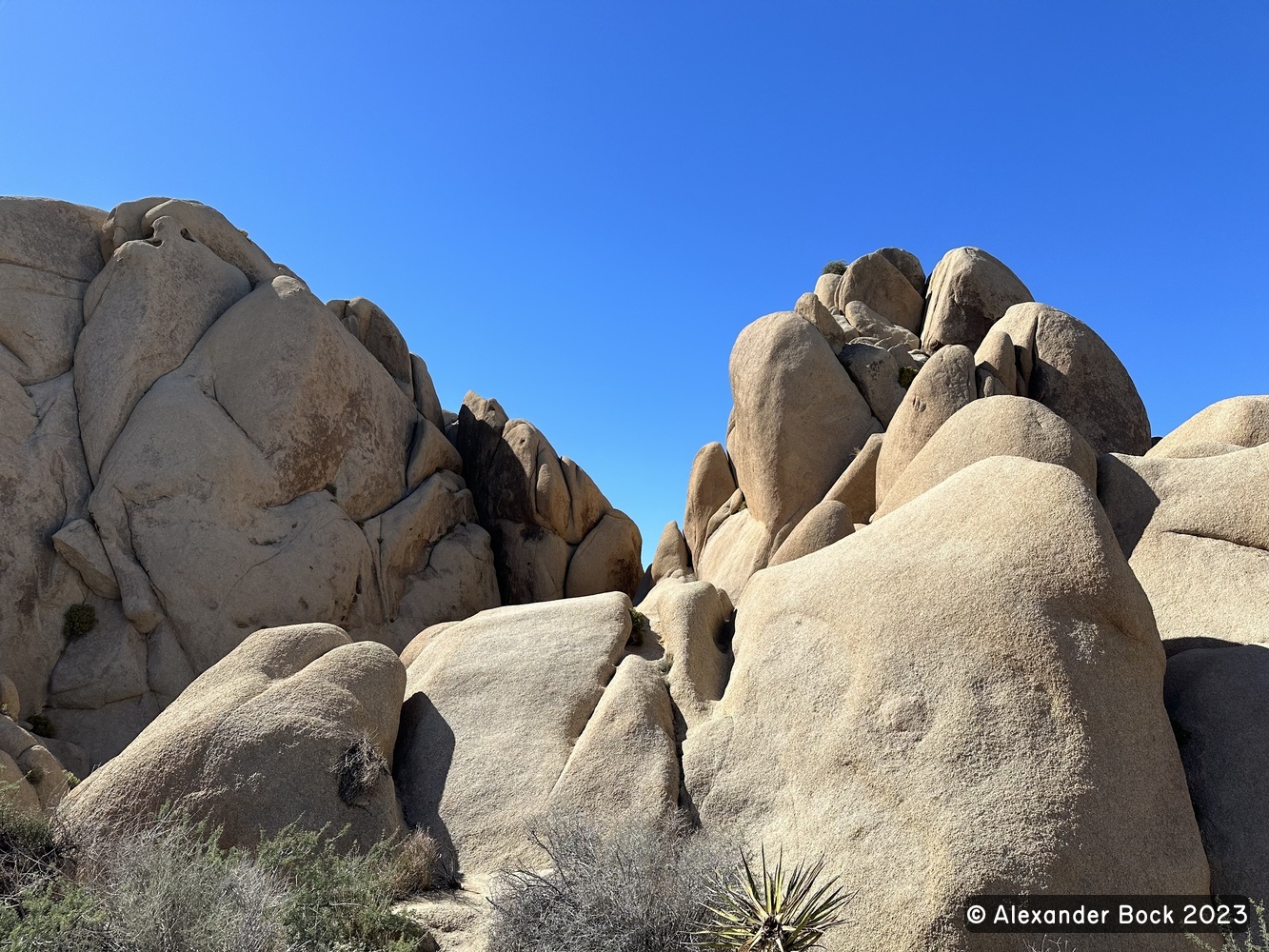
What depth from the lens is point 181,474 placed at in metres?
21.3

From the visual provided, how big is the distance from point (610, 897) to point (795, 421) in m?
14.6

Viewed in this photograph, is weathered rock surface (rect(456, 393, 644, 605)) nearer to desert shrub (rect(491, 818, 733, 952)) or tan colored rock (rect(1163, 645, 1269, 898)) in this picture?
desert shrub (rect(491, 818, 733, 952))

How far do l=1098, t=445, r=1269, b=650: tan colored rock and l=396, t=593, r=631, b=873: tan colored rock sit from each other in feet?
22.6

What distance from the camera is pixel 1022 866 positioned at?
7188 millimetres

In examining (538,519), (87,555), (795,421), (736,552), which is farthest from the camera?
(538,519)

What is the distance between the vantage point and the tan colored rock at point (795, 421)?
67.5 ft

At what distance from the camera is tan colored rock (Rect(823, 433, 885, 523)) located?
743 inches

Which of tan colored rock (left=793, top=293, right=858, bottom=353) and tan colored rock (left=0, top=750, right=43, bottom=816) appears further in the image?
tan colored rock (left=793, top=293, right=858, bottom=353)

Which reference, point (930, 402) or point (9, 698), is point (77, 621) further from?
point (930, 402)

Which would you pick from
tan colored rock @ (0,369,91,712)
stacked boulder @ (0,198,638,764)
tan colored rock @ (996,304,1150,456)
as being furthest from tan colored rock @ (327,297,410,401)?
tan colored rock @ (996,304,1150,456)

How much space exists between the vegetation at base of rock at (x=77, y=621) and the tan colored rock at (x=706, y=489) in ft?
50.0

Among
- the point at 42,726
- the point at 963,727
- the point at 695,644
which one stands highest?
the point at 42,726

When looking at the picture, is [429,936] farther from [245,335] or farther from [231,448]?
[245,335]

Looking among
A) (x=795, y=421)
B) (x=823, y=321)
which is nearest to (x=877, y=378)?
(x=795, y=421)
